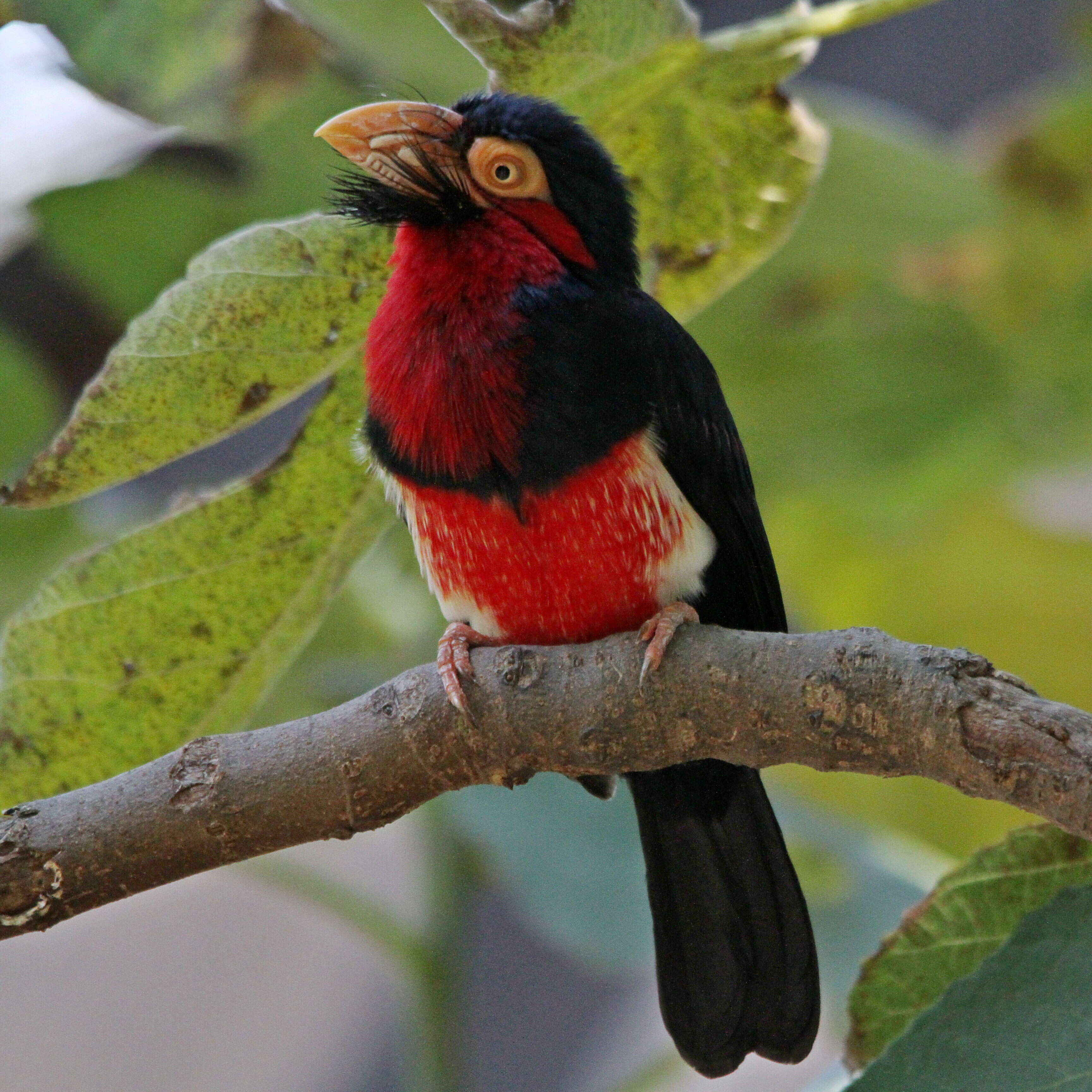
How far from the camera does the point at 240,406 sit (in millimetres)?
1704

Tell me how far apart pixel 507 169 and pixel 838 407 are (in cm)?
121

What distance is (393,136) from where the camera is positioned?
6.24ft

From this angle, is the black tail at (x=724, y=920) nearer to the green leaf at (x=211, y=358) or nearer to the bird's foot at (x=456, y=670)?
the bird's foot at (x=456, y=670)

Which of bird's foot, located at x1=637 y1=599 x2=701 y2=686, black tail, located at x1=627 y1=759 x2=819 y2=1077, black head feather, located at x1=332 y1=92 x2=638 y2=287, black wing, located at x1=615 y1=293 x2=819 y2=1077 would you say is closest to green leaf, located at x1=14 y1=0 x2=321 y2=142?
black head feather, located at x1=332 y1=92 x2=638 y2=287

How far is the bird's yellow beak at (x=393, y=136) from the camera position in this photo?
1.90m

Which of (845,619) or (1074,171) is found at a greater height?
(1074,171)

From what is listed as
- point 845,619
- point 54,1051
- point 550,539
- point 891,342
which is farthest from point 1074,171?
point 54,1051

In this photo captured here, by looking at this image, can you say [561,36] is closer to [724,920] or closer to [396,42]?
[396,42]

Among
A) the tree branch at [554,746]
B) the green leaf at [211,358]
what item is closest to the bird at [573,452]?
the green leaf at [211,358]

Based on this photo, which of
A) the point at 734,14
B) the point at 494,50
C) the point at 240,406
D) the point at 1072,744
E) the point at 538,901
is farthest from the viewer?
the point at 734,14

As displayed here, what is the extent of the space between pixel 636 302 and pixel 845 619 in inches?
52.9

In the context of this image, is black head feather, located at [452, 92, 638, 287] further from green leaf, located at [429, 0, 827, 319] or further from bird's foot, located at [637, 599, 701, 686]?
bird's foot, located at [637, 599, 701, 686]

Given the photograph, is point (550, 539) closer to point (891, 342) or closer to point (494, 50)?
Result: point (494, 50)

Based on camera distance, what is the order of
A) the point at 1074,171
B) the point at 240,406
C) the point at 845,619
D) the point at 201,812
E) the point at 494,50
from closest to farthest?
1. the point at 201,812
2. the point at 494,50
3. the point at 240,406
4. the point at 1074,171
5. the point at 845,619
